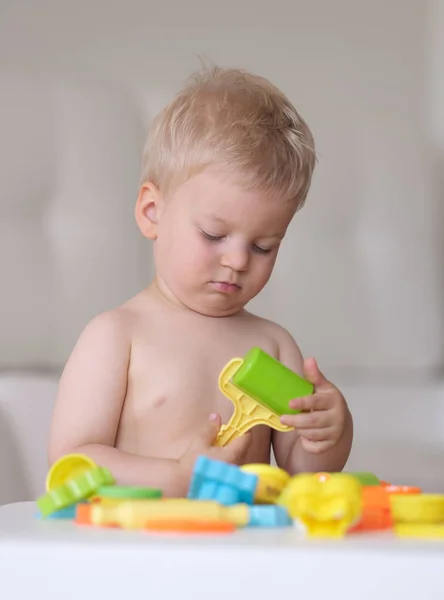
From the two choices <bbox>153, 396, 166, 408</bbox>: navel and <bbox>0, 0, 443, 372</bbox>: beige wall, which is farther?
<bbox>0, 0, 443, 372</bbox>: beige wall

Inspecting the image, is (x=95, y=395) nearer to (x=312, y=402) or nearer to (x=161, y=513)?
(x=312, y=402)

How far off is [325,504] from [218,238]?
0.50m

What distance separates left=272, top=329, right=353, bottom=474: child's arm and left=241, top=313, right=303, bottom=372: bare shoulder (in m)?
0.09

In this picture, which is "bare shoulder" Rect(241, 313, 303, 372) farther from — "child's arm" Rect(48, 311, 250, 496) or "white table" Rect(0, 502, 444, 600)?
"white table" Rect(0, 502, 444, 600)

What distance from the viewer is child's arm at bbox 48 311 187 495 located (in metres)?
0.92

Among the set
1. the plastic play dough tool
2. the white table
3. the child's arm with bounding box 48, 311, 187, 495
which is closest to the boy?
the child's arm with bounding box 48, 311, 187, 495

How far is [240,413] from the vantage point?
0.81 metres

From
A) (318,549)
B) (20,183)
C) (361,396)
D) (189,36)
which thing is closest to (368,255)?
(361,396)

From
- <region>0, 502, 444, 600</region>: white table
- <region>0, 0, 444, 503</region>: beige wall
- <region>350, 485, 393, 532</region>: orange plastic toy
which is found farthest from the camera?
<region>0, 0, 444, 503</region>: beige wall

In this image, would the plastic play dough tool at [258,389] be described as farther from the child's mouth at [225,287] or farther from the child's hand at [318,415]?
the child's mouth at [225,287]

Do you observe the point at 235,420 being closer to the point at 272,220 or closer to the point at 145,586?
the point at 272,220

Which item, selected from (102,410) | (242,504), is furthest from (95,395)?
(242,504)

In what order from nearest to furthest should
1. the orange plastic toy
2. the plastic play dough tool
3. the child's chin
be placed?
the orange plastic toy, the plastic play dough tool, the child's chin

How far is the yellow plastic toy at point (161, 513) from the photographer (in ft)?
1.61
